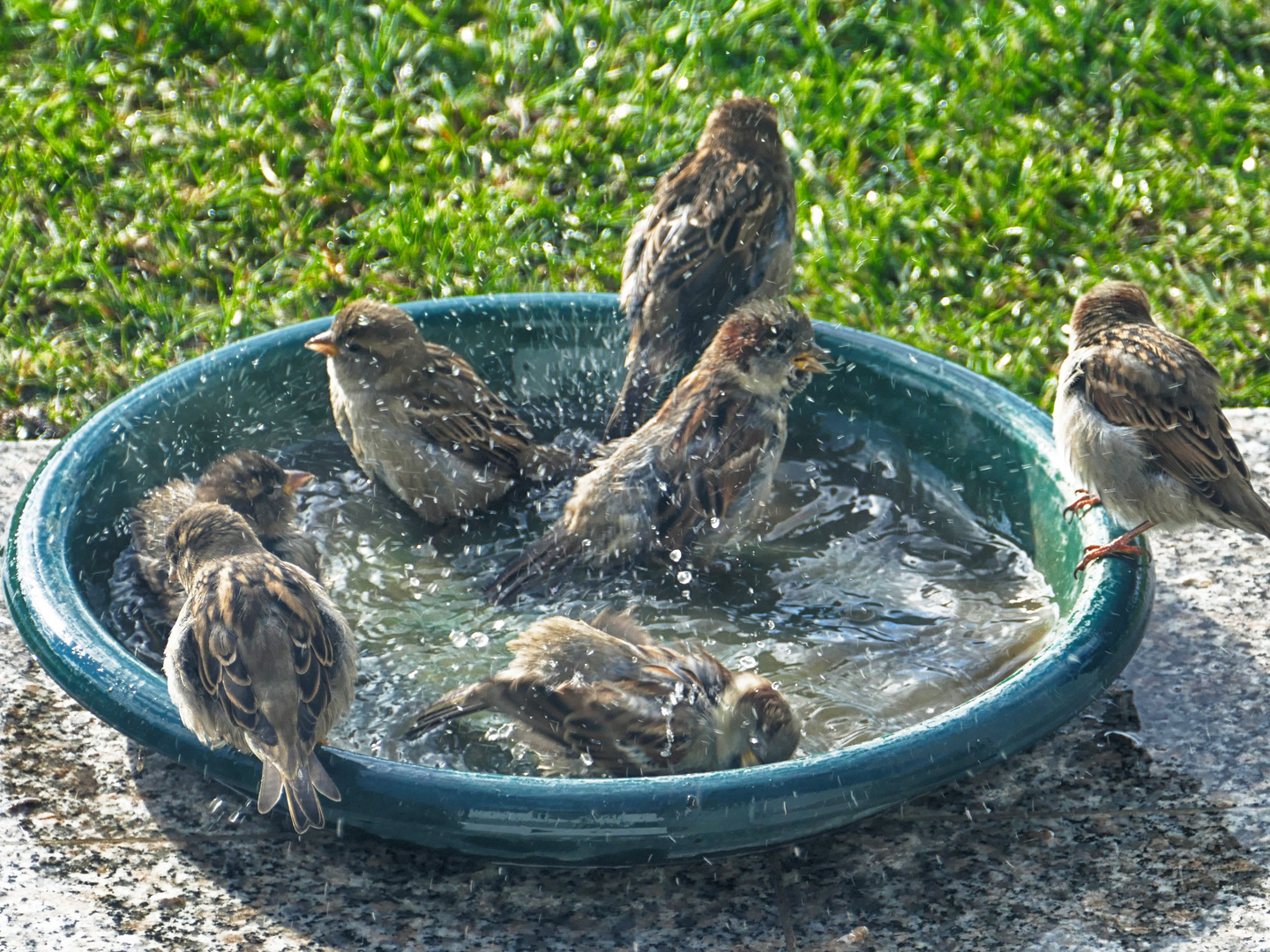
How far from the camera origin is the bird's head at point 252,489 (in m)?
4.87

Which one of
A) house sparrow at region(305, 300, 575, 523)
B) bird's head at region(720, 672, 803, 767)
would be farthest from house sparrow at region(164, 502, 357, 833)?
house sparrow at region(305, 300, 575, 523)

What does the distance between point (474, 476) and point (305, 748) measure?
6.58 feet

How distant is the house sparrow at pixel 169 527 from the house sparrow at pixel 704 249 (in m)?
1.27

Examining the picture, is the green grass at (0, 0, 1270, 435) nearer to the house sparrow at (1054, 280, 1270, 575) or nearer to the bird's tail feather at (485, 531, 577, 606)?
the house sparrow at (1054, 280, 1270, 575)

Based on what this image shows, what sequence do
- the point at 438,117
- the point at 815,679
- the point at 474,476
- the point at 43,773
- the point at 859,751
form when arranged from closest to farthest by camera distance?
the point at 859,751 → the point at 43,773 → the point at 815,679 → the point at 474,476 → the point at 438,117

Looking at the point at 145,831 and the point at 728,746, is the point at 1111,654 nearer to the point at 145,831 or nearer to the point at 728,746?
the point at 728,746

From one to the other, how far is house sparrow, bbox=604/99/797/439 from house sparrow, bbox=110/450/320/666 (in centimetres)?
127

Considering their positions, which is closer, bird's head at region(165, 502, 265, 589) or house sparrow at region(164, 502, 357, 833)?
house sparrow at region(164, 502, 357, 833)

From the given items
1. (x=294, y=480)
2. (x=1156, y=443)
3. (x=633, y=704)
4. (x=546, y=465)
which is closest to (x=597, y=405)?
(x=546, y=465)

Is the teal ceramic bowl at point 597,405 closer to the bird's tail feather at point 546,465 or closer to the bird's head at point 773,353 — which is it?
the bird's head at point 773,353

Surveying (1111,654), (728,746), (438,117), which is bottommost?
(728,746)

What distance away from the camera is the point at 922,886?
3758mm

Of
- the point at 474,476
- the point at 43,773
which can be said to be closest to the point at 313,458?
the point at 474,476

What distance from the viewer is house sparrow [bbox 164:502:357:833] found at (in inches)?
141
